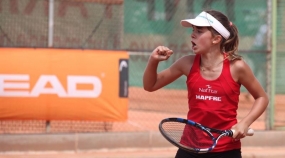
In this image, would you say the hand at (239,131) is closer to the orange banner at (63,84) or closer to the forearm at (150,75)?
the forearm at (150,75)

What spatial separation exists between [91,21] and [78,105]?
1.46 metres

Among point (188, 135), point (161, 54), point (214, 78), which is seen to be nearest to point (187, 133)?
point (188, 135)

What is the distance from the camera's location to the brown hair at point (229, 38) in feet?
15.8

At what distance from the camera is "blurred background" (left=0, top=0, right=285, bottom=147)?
9383mm

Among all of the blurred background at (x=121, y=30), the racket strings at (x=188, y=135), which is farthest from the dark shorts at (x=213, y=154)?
the blurred background at (x=121, y=30)

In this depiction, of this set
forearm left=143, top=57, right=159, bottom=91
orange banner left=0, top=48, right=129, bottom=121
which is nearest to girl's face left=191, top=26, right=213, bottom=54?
forearm left=143, top=57, right=159, bottom=91

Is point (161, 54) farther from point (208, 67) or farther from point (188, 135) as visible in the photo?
point (188, 135)

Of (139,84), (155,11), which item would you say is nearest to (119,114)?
(155,11)

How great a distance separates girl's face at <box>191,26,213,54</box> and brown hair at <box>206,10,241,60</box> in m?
0.06

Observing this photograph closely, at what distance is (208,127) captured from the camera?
467 cm

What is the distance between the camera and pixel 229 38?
4887 millimetres

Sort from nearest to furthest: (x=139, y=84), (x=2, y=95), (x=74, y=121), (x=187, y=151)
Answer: (x=187, y=151), (x=2, y=95), (x=74, y=121), (x=139, y=84)

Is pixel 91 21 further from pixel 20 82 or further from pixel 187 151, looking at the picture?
pixel 187 151

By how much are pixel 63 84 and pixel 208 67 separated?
4519mm
